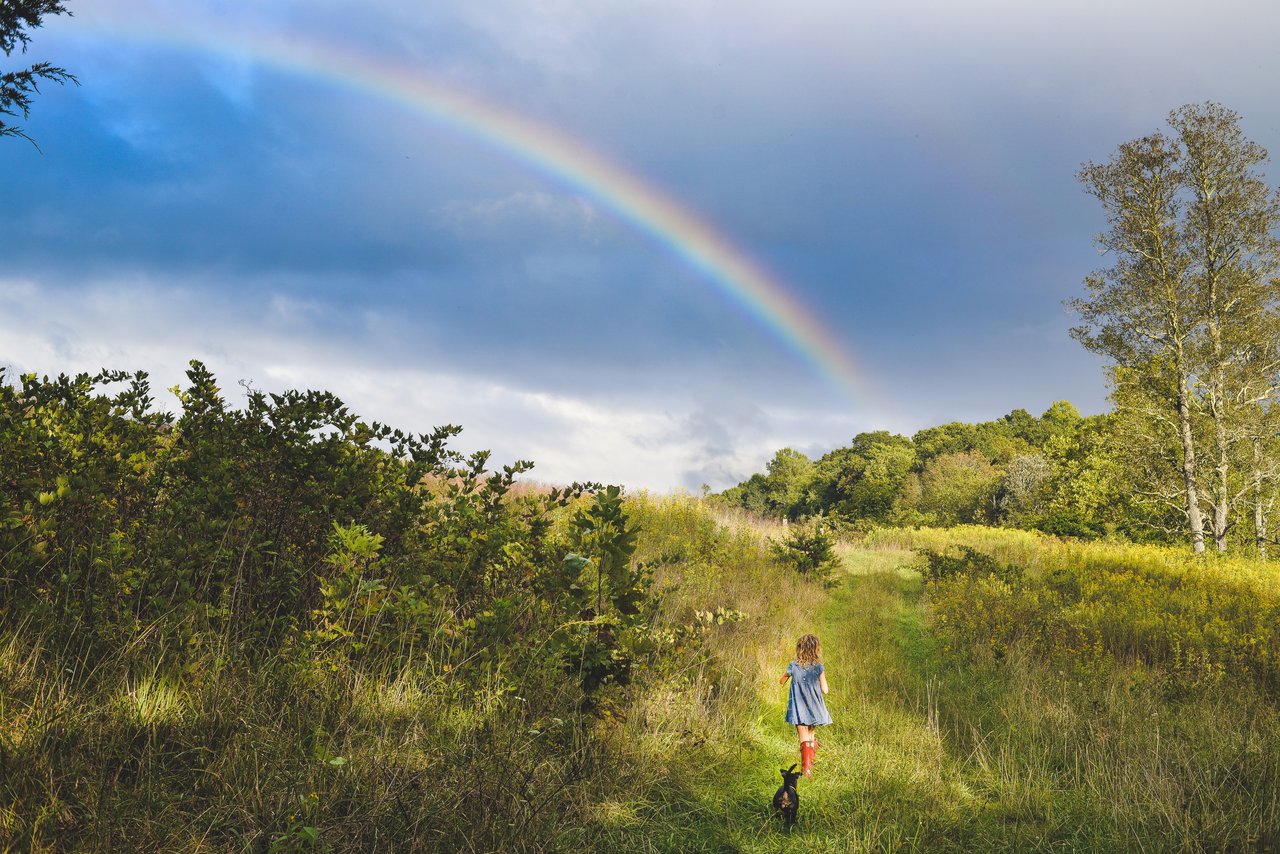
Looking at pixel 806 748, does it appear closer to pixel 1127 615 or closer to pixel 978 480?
pixel 1127 615

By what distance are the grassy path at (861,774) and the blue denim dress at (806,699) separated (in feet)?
0.92

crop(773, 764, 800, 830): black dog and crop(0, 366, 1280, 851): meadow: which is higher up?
crop(0, 366, 1280, 851): meadow

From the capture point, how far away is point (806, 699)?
5.07 metres

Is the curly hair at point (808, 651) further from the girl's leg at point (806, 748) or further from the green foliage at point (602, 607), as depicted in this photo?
the green foliage at point (602, 607)

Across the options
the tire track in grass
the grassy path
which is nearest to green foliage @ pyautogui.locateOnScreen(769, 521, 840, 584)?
the tire track in grass

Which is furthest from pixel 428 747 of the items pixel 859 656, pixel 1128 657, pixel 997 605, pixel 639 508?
pixel 639 508

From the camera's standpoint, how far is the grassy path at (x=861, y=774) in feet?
11.6

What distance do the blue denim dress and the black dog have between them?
1.25 metres

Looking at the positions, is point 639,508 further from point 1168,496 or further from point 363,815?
point 1168,496

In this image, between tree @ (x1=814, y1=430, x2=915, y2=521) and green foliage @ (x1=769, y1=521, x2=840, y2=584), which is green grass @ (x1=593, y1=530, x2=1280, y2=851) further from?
tree @ (x1=814, y1=430, x2=915, y2=521)

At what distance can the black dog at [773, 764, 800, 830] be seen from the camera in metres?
3.66

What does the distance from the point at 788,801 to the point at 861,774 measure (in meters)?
1.01

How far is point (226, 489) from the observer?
12.0ft

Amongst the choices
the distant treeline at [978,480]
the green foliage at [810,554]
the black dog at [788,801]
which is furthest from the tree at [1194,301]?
the black dog at [788,801]
